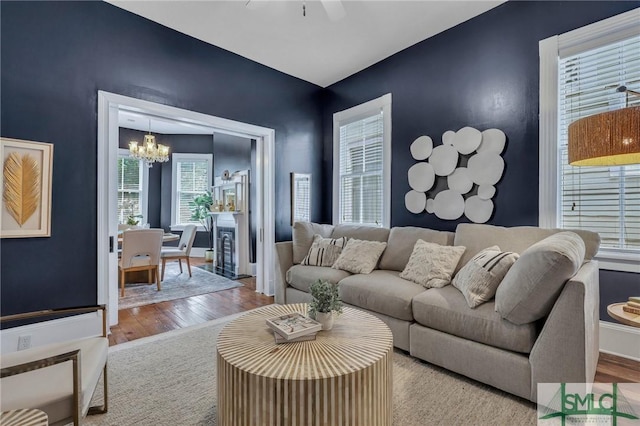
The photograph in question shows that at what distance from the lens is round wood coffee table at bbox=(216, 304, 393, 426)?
1.20 metres

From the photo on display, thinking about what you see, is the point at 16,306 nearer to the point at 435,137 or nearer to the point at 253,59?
the point at 253,59

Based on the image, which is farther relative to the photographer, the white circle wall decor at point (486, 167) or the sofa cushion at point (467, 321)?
the white circle wall decor at point (486, 167)

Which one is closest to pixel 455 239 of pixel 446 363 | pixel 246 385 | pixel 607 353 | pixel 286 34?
pixel 446 363

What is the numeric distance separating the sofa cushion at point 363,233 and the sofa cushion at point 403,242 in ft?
0.58

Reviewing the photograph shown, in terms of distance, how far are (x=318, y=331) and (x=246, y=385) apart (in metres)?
0.51

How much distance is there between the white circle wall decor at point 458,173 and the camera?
3.01 meters

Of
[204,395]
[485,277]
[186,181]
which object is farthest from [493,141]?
[186,181]

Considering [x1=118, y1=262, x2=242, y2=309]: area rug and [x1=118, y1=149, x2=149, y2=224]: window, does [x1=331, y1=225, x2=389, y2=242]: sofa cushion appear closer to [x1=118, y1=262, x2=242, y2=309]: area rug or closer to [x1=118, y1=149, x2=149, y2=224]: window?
[x1=118, y1=262, x2=242, y2=309]: area rug

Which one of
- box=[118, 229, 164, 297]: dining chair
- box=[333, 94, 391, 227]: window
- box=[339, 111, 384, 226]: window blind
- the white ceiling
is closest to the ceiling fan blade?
the white ceiling

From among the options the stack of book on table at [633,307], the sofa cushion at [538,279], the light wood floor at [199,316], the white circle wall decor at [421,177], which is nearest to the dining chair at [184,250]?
the light wood floor at [199,316]

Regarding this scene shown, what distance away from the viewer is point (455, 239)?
9.42ft

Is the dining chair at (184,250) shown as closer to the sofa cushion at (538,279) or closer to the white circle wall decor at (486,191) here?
the white circle wall decor at (486,191)

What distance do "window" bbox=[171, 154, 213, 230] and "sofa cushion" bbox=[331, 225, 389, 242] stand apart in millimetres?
5018

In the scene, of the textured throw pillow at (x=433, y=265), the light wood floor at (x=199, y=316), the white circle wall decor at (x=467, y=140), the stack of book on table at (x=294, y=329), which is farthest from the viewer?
the white circle wall decor at (x=467, y=140)
